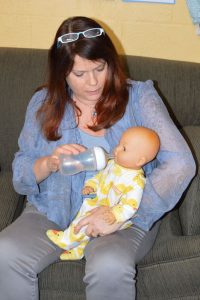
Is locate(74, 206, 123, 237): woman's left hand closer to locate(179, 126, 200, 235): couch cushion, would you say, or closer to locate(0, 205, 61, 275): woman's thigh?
locate(0, 205, 61, 275): woman's thigh

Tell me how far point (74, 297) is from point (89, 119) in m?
0.64

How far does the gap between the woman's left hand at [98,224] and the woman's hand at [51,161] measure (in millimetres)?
205

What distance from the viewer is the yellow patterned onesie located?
1316 millimetres

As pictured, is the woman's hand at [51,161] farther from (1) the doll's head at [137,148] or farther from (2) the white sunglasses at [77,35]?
(2) the white sunglasses at [77,35]

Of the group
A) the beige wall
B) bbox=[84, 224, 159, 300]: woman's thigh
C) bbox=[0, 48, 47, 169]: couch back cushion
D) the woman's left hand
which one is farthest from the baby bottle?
the beige wall

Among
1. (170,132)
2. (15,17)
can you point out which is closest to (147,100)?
(170,132)

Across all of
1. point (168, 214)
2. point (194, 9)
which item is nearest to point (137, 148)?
point (168, 214)

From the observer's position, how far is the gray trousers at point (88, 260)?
1.26 metres

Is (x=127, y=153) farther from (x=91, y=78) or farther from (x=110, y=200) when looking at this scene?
(x=91, y=78)

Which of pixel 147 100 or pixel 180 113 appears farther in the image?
pixel 180 113

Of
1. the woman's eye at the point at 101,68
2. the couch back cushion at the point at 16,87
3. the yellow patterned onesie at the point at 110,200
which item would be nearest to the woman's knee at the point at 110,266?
the yellow patterned onesie at the point at 110,200

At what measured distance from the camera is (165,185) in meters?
1.37

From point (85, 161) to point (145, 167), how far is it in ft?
0.93

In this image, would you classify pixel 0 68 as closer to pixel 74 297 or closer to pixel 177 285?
pixel 74 297
